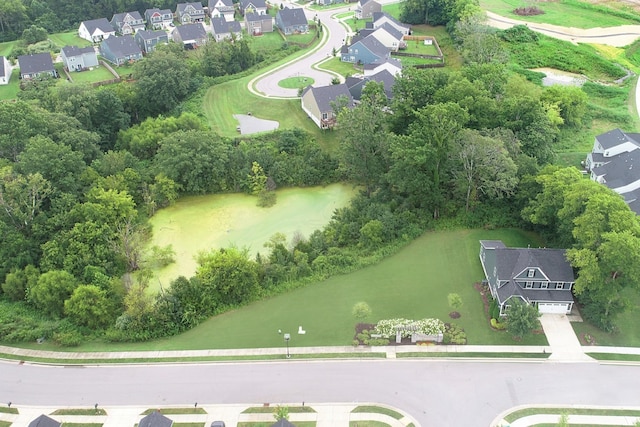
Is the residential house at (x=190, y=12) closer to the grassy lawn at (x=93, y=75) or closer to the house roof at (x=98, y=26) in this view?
the house roof at (x=98, y=26)

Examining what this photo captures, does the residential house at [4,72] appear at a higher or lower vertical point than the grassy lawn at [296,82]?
higher

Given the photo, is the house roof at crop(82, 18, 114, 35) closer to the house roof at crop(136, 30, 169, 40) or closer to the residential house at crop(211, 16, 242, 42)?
the house roof at crop(136, 30, 169, 40)

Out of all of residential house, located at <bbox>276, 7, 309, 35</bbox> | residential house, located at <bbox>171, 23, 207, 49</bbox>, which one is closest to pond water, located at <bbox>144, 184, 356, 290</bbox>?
residential house, located at <bbox>171, 23, 207, 49</bbox>

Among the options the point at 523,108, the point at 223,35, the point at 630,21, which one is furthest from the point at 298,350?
the point at 630,21

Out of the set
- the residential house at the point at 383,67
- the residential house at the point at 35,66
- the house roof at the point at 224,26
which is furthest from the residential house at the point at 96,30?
the residential house at the point at 383,67

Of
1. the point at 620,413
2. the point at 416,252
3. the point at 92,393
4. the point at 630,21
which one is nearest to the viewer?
the point at 620,413

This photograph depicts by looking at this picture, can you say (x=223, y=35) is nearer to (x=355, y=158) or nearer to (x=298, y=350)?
(x=355, y=158)
